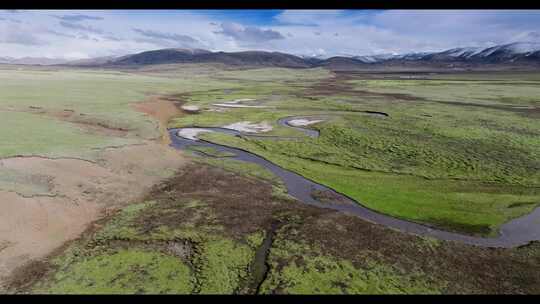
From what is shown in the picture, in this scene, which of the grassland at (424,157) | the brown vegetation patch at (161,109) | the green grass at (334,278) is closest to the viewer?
the green grass at (334,278)

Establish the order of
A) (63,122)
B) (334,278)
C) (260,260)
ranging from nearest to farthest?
1. (334,278)
2. (260,260)
3. (63,122)

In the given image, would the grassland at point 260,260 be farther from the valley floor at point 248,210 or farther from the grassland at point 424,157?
the grassland at point 424,157

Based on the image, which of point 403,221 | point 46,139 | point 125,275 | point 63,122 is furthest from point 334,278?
point 63,122

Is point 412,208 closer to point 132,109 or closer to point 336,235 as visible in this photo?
point 336,235

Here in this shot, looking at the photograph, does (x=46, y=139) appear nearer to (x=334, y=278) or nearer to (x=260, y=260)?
(x=260, y=260)

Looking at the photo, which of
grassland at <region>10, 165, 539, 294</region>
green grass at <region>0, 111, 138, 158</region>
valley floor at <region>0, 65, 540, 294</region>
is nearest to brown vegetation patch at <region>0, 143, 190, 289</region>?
valley floor at <region>0, 65, 540, 294</region>

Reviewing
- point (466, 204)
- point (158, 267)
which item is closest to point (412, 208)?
point (466, 204)

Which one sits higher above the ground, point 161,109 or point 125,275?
point 161,109

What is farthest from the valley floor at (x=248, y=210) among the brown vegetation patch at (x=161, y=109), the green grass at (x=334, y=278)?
the brown vegetation patch at (x=161, y=109)

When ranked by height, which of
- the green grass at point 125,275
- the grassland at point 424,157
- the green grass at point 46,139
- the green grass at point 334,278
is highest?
the green grass at point 46,139

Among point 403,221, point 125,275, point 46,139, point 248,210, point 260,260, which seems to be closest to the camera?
point 125,275
